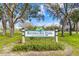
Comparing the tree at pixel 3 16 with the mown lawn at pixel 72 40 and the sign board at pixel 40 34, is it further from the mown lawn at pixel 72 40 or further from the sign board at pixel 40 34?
the mown lawn at pixel 72 40

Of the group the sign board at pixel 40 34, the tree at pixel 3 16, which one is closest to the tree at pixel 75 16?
the sign board at pixel 40 34

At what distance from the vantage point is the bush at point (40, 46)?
361 cm

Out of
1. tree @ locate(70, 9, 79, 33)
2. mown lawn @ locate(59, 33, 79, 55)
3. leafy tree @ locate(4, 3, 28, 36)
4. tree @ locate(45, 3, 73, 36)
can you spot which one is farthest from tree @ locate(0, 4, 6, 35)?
tree @ locate(70, 9, 79, 33)

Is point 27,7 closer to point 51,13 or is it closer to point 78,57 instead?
point 51,13

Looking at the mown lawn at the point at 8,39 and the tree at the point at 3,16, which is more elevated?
the tree at the point at 3,16

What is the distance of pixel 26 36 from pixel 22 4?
344 mm

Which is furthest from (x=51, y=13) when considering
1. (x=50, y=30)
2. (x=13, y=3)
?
(x=13, y=3)

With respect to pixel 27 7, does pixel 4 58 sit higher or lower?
lower

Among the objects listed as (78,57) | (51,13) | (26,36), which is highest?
(51,13)

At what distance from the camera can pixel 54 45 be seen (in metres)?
3.63

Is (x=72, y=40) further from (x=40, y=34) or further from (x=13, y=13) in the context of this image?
(x=13, y=13)

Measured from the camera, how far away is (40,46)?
11.8 ft

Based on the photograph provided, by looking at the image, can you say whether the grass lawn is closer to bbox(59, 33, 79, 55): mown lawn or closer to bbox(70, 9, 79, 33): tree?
bbox(59, 33, 79, 55): mown lawn

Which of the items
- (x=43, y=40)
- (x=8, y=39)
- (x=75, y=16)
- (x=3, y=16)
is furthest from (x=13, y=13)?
(x=75, y=16)
